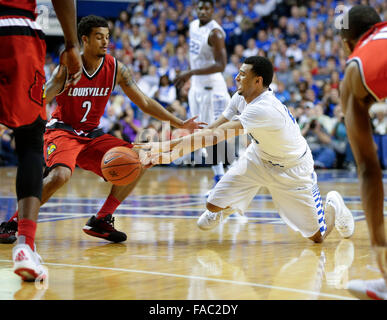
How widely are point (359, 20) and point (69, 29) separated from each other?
1671mm

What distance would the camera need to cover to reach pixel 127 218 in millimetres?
6410

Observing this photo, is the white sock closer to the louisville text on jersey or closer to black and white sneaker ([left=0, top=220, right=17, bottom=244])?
the louisville text on jersey

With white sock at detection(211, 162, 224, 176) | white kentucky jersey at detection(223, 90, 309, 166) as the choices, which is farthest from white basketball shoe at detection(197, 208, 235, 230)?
white sock at detection(211, 162, 224, 176)

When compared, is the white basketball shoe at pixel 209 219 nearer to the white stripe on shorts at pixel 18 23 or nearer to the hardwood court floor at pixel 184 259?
the hardwood court floor at pixel 184 259

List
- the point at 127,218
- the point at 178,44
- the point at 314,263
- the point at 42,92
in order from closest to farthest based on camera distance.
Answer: the point at 42,92, the point at 314,263, the point at 127,218, the point at 178,44

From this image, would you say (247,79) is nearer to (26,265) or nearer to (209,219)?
(209,219)

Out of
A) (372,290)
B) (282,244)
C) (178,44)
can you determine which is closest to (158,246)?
(282,244)

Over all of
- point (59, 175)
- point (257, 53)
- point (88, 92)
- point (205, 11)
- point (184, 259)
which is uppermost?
point (205, 11)

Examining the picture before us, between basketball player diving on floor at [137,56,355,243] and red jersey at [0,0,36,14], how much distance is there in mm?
1434

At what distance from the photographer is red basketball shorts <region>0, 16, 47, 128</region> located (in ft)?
11.4

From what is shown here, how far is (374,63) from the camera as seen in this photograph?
3016mm

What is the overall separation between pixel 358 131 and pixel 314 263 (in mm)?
1328

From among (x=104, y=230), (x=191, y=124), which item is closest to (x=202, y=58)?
(x=191, y=124)
